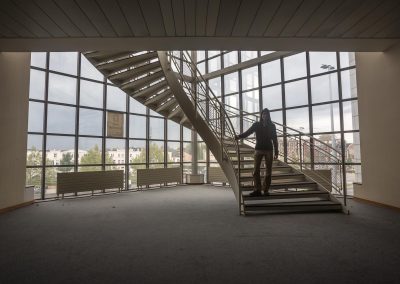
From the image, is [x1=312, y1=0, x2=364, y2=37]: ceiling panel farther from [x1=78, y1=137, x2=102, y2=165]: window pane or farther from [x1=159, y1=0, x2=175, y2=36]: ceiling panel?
[x1=78, y1=137, x2=102, y2=165]: window pane

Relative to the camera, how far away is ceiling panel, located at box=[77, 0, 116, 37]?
2.92 metres

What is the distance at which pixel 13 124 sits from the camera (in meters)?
4.97

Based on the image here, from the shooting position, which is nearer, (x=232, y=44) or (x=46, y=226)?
(x=46, y=226)

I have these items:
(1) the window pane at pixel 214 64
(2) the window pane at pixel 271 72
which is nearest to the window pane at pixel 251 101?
(2) the window pane at pixel 271 72

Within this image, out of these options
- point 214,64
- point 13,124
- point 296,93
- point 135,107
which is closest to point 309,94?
point 296,93

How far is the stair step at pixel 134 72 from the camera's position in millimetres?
5836

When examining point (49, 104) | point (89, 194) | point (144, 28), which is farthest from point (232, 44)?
point (89, 194)

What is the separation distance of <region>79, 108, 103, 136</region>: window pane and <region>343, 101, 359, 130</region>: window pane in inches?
280

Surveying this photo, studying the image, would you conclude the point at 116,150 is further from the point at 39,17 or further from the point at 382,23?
the point at 382,23

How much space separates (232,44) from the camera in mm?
4047

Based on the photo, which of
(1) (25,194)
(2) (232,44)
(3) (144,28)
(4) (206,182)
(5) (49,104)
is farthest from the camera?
(4) (206,182)

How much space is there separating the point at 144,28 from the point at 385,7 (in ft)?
10.3

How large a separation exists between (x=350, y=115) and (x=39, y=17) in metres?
6.94

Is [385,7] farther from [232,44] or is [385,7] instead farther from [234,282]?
[234,282]
